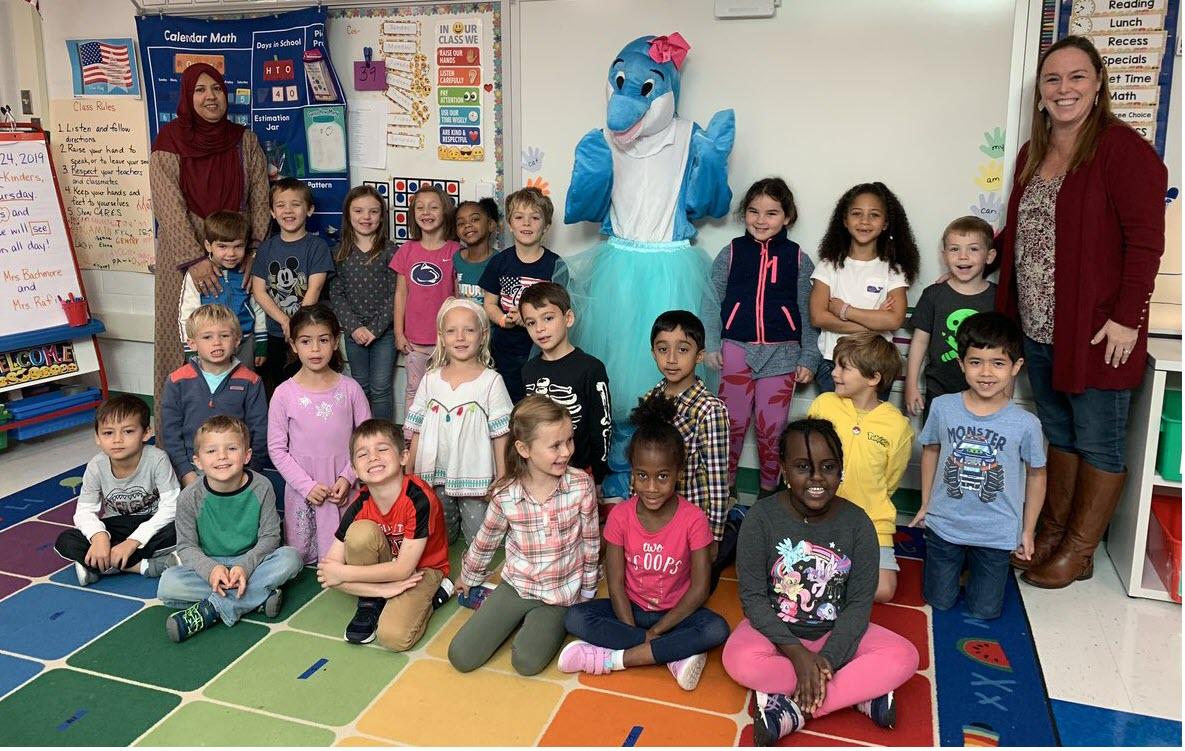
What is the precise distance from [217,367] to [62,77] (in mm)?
2293

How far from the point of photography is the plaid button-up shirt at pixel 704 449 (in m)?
2.94

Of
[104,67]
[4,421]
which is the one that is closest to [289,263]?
[4,421]

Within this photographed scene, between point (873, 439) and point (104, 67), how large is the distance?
381 centimetres

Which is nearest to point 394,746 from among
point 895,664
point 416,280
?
point 895,664

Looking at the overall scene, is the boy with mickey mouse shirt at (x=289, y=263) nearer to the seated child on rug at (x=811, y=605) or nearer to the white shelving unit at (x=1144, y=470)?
the seated child on rug at (x=811, y=605)

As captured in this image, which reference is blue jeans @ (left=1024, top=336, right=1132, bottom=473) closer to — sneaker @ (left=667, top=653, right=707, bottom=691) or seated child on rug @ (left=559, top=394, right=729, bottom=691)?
seated child on rug @ (left=559, top=394, right=729, bottom=691)

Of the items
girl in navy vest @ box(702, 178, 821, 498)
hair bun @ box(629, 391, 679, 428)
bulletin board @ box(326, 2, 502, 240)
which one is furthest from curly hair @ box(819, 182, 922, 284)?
bulletin board @ box(326, 2, 502, 240)

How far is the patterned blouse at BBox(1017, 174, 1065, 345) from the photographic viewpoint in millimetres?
2895

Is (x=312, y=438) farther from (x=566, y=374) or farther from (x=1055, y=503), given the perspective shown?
(x=1055, y=503)

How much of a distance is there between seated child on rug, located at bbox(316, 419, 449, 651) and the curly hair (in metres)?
1.63

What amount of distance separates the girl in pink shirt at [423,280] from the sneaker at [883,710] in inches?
81.2

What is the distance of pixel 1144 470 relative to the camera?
2854mm

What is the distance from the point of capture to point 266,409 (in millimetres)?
3295

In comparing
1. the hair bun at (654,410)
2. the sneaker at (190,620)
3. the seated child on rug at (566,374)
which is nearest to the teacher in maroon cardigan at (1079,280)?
the hair bun at (654,410)
